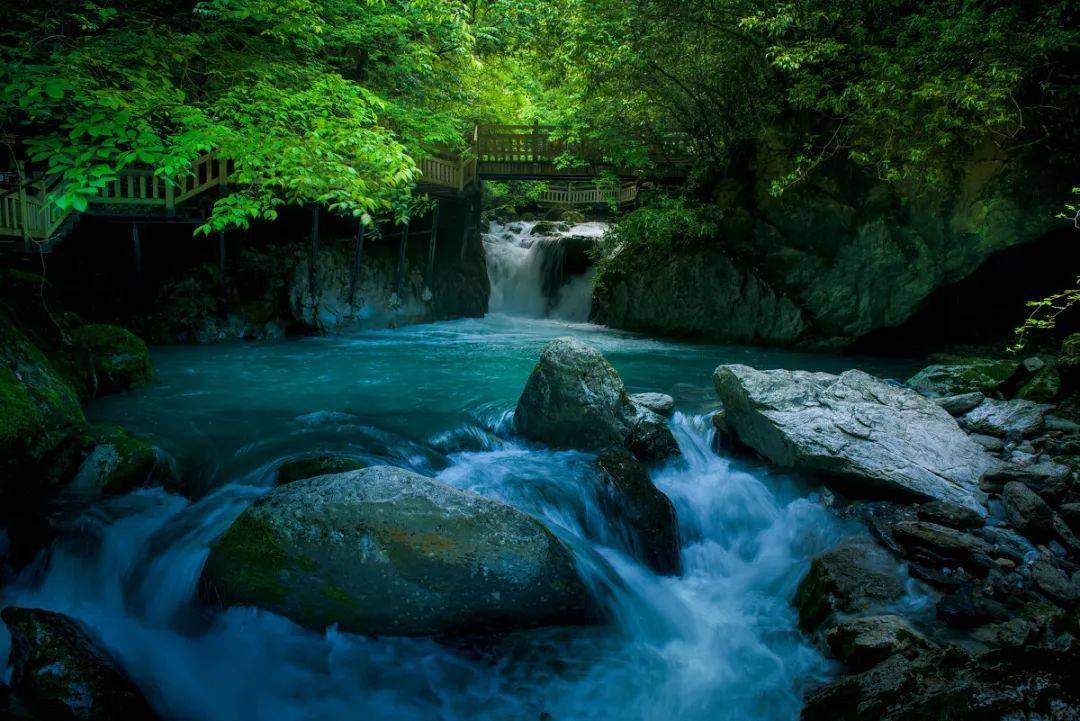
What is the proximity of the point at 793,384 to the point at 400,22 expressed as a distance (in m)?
8.82

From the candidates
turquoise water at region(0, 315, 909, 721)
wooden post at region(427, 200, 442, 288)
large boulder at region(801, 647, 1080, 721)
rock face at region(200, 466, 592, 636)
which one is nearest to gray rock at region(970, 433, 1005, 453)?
turquoise water at region(0, 315, 909, 721)

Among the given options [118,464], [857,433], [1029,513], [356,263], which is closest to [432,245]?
[356,263]

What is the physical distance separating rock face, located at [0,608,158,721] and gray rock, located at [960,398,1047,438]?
8.45 m

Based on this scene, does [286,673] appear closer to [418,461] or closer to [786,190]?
[418,461]

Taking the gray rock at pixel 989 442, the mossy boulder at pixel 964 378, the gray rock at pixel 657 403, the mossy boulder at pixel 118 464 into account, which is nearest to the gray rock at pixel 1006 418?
the gray rock at pixel 989 442

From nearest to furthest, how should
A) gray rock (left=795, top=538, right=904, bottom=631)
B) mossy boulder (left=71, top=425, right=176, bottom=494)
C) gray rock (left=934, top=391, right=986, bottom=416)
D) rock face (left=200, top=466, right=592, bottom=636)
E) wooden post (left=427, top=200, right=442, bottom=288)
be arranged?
rock face (left=200, top=466, right=592, bottom=636) → gray rock (left=795, top=538, right=904, bottom=631) → mossy boulder (left=71, top=425, right=176, bottom=494) → gray rock (left=934, top=391, right=986, bottom=416) → wooden post (left=427, top=200, right=442, bottom=288)

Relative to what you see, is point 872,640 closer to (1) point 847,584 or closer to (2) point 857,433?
(1) point 847,584

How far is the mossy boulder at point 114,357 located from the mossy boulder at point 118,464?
11.3 feet

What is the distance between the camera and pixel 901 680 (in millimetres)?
2871

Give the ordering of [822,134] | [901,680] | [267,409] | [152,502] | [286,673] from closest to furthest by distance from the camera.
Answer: [901,680]
[286,673]
[152,502]
[267,409]
[822,134]

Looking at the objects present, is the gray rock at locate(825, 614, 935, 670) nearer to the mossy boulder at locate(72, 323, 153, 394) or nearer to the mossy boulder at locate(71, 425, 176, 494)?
the mossy boulder at locate(71, 425, 176, 494)

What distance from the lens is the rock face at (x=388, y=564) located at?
12.6ft

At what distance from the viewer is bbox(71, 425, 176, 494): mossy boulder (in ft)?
16.4

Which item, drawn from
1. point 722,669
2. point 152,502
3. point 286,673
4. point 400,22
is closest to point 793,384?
point 722,669
